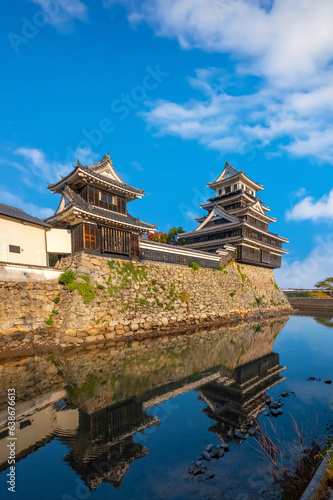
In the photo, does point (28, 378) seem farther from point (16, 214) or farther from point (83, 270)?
point (16, 214)

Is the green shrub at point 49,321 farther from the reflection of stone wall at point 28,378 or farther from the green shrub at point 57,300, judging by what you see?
the reflection of stone wall at point 28,378

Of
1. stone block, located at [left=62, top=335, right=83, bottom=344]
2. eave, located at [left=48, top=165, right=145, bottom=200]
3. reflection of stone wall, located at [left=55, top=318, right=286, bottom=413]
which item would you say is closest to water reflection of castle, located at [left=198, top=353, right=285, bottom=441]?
reflection of stone wall, located at [left=55, top=318, right=286, bottom=413]

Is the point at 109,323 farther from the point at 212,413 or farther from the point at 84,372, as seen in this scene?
the point at 212,413

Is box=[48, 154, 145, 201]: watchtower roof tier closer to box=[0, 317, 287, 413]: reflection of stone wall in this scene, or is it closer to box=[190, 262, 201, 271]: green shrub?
box=[190, 262, 201, 271]: green shrub

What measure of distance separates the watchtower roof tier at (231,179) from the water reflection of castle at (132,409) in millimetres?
29877

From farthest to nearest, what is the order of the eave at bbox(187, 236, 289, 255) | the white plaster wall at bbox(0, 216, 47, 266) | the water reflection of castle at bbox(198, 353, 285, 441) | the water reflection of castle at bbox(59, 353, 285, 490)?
the eave at bbox(187, 236, 289, 255) < the white plaster wall at bbox(0, 216, 47, 266) < the water reflection of castle at bbox(198, 353, 285, 441) < the water reflection of castle at bbox(59, 353, 285, 490)

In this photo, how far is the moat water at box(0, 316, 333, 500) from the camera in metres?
4.91

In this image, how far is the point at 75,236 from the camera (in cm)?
1753

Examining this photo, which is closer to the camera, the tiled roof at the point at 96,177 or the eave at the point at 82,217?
the eave at the point at 82,217

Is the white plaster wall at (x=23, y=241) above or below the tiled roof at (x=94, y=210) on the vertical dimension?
below

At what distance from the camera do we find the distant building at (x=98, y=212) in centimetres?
1697

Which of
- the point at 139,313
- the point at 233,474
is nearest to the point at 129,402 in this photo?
the point at 233,474

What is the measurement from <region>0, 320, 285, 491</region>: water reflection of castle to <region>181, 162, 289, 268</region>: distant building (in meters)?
18.2

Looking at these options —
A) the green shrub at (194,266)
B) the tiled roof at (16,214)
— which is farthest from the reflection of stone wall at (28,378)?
the green shrub at (194,266)
